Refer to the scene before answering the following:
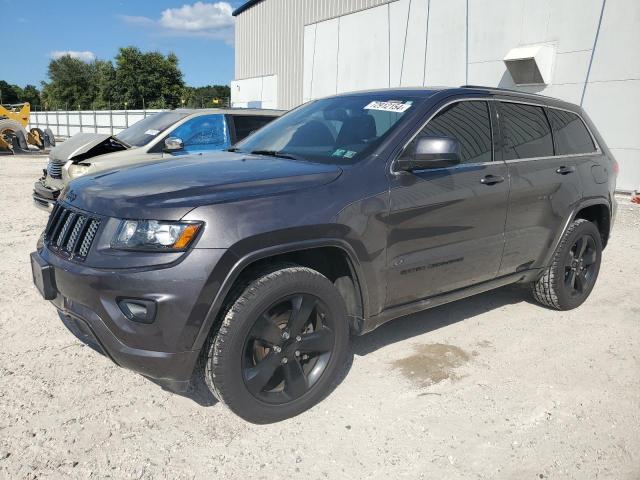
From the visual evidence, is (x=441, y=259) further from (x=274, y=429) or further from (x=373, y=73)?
(x=373, y=73)

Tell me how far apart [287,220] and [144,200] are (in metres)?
0.69

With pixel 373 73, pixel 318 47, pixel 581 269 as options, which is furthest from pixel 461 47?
pixel 581 269

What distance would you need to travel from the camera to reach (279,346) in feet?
9.14

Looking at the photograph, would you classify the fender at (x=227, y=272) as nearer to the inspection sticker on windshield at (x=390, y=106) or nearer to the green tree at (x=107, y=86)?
the inspection sticker on windshield at (x=390, y=106)

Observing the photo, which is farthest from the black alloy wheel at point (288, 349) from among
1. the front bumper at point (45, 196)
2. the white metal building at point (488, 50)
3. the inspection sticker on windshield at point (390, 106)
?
the white metal building at point (488, 50)

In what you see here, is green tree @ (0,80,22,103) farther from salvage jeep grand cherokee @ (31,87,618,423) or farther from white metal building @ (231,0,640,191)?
salvage jeep grand cherokee @ (31,87,618,423)

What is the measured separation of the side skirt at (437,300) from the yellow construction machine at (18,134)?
2187 centimetres

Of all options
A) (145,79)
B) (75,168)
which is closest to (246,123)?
(75,168)

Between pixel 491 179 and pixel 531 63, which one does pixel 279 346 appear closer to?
pixel 491 179

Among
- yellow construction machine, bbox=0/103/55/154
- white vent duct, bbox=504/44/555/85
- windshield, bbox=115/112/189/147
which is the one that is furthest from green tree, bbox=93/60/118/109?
windshield, bbox=115/112/189/147

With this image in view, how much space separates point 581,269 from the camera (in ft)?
15.6

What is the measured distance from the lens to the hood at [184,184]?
248 centimetres

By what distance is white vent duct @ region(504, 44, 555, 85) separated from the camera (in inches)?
476

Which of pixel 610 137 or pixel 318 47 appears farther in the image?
pixel 318 47
